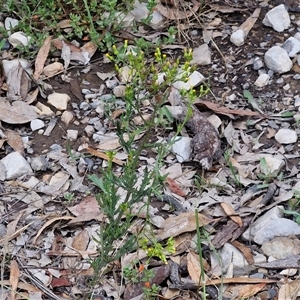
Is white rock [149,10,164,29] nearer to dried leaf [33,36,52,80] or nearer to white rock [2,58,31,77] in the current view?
dried leaf [33,36,52,80]

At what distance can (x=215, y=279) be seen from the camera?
7.54 ft

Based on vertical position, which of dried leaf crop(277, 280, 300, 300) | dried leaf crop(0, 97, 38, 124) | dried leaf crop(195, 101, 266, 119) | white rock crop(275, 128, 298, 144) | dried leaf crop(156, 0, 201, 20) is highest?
dried leaf crop(156, 0, 201, 20)

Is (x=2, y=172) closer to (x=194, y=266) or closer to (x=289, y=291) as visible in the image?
(x=194, y=266)

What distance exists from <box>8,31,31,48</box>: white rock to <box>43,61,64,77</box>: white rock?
159 millimetres

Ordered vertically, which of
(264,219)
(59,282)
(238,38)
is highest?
(238,38)

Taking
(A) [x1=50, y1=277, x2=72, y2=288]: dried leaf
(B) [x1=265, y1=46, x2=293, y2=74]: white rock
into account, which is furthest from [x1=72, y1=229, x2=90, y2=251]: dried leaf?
(B) [x1=265, y1=46, x2=293, y2=74]: white rock

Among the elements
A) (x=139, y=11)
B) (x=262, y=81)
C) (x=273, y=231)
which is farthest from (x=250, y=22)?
(x=273, y=231)

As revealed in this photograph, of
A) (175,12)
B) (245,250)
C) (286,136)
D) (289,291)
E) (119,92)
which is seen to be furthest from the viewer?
(175,12)

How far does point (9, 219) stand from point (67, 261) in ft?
0.94

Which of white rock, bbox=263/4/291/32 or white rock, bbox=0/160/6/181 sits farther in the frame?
white rock, bbox=263/4/291/32

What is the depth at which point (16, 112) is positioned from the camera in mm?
2891

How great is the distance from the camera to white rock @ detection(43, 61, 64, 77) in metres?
3.09

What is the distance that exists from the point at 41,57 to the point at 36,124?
415 millimetres

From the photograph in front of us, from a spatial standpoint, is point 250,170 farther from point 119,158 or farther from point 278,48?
point 278,48
